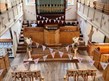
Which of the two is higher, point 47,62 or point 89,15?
point 89,15

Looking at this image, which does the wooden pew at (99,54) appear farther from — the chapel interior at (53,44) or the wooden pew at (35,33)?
the wooden pew at (35,33)

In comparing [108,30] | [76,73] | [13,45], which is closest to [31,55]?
[13,45]

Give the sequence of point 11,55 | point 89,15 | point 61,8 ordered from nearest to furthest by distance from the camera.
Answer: point 89,15, point 11,55, point 61,8

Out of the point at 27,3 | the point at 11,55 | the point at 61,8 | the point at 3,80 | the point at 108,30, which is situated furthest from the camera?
the point at 27,3

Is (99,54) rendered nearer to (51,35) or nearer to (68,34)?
(68,34)

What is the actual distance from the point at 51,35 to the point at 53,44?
757 mm

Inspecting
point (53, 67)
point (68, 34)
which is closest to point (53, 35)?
point (68, 34)

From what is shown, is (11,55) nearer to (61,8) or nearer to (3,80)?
(3,80)

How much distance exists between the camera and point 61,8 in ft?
45.0

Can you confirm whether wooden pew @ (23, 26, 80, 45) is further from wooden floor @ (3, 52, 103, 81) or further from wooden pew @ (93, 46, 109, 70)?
wooden pew @ (93, 46, 109, 70)

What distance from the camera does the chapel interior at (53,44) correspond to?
31.0ft

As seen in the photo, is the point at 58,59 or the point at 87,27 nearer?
the point at 58,59

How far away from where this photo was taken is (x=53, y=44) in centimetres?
1289

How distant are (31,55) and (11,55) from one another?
1.63 m
